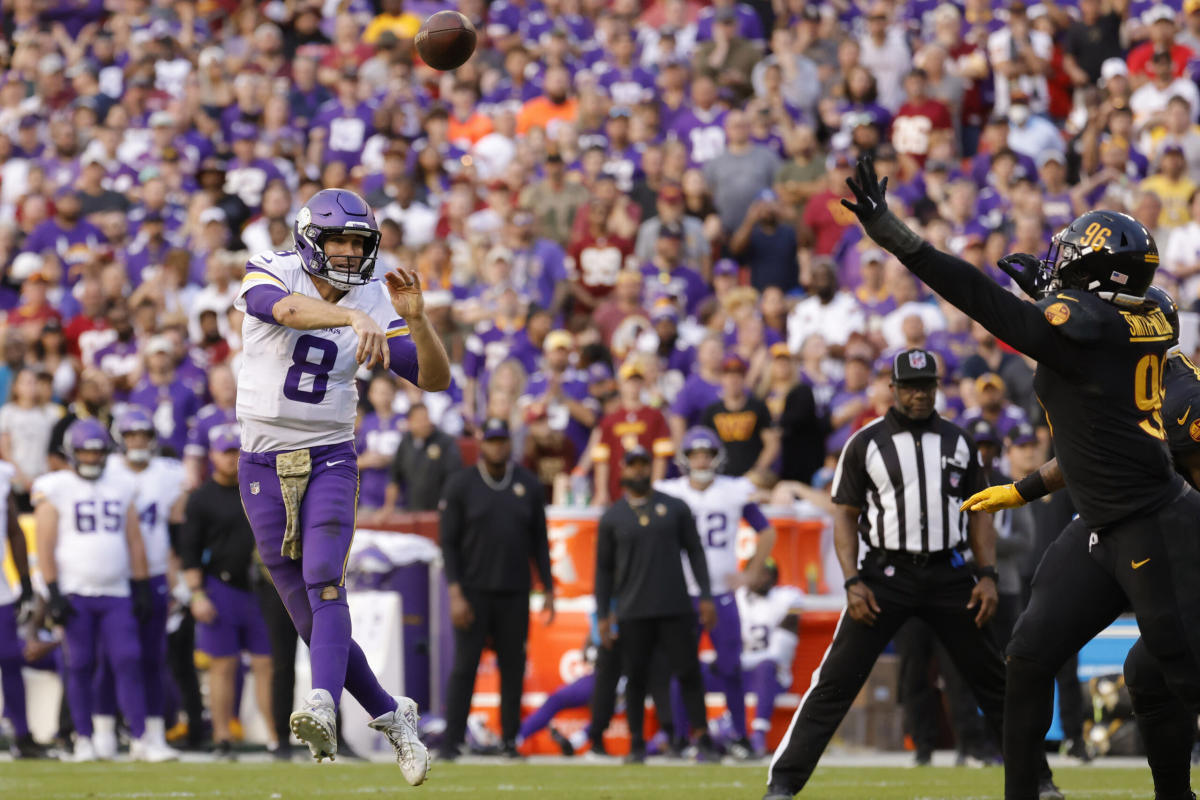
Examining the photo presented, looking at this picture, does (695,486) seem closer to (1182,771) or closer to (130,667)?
(130,667)

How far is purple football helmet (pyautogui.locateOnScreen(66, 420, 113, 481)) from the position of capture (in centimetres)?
1167

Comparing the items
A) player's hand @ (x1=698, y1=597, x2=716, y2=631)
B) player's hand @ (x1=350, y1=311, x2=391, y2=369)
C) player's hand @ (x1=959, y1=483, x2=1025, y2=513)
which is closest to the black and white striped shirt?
player's hand @ (x1=959, y1=483, x2=1025, y2=513)

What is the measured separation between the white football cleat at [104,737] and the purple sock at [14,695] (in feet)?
1.36

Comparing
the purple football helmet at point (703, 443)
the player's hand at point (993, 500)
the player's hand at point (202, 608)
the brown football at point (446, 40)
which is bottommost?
the player's hand at point (202, 608)

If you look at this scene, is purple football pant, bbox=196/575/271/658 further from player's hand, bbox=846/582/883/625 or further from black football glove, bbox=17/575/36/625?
player's hand, bbox=846/582/883/625

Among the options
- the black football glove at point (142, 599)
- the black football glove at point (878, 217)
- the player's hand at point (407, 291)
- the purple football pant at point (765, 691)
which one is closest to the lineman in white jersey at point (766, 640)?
the purple football pant at point (765, 691)

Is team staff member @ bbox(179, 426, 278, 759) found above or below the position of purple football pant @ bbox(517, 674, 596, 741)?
above

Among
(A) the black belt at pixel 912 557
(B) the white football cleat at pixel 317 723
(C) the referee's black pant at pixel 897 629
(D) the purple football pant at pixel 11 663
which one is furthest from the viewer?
(D) the purple football pant at pixel 11 663

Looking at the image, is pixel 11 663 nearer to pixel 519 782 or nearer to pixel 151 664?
pixel 151 664

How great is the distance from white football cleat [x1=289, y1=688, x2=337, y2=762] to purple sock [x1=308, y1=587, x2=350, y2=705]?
11cm

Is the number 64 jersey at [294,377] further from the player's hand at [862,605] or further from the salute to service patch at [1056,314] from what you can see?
the salute to service patch at [1056,314]

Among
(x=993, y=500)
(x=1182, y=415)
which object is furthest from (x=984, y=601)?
(x=993, y=500)

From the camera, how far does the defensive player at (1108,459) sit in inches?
234

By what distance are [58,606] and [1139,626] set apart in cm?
733
